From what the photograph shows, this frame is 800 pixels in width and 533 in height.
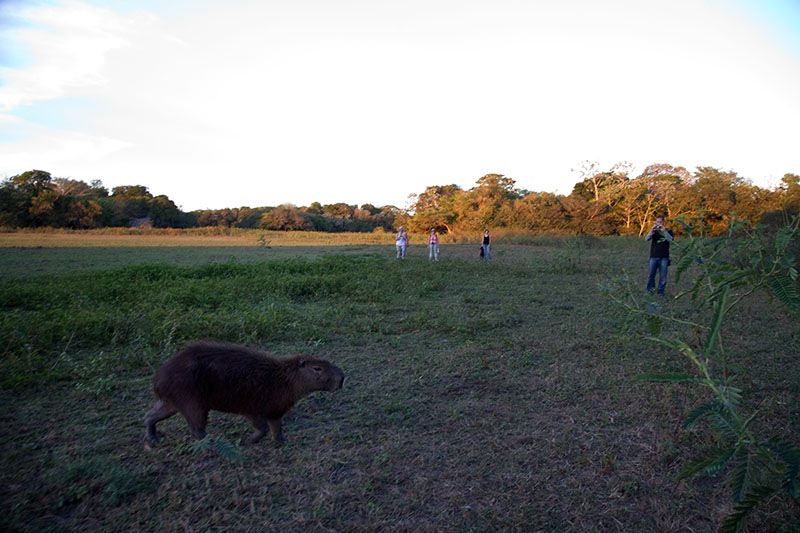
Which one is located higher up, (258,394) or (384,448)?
(258,394)

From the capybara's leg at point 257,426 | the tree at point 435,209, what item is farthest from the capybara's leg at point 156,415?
the tree at point 435,209

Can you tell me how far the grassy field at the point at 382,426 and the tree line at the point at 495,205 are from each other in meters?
23.5

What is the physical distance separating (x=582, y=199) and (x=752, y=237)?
4391 centimetres

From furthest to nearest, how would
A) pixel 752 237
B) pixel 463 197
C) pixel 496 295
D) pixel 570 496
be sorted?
pixel 463 197 → pixel 496 295 → pixel 570 496 → pixel 752 237

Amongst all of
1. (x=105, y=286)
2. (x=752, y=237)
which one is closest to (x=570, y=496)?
(x=752, y=237)

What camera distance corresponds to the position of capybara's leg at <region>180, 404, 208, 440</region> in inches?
127

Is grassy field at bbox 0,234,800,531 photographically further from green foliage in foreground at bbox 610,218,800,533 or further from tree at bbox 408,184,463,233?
tree at bbox 408,184,463,233

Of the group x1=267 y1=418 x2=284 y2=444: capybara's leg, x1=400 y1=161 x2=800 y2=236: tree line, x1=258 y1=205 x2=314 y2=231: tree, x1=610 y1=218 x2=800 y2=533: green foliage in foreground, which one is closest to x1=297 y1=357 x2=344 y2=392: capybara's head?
x1=267 y1=418 x2=284 y2=444: capybara's leg

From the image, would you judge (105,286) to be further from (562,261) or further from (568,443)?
(562,261)

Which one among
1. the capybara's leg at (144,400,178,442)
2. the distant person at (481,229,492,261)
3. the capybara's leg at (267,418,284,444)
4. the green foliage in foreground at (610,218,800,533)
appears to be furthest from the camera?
the distant person at (481,229,492,261)

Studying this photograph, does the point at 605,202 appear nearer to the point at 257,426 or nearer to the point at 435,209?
the point at 435,209

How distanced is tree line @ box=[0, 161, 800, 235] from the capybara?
26.5 meters

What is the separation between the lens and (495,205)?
4494 centimetres

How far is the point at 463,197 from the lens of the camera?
161ft
